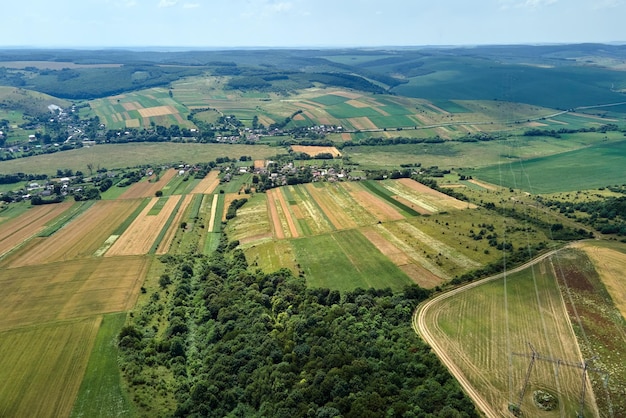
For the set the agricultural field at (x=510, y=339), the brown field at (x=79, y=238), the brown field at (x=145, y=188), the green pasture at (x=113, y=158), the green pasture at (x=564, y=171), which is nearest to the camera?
the agricultural field at (x=510, y=339)

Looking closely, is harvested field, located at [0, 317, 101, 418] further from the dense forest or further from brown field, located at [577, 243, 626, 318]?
brown field, located at [577, 243, 626, 318]

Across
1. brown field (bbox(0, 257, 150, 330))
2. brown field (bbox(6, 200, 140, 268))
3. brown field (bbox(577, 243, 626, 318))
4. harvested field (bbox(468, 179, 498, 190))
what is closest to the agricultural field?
brown field (bbox(577, 243, 626, 318))

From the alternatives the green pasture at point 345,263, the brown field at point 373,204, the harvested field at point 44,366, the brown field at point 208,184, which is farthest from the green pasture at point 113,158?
the harvested field at point 44,366

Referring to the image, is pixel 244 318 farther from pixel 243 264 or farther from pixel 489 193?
pixel 489 193

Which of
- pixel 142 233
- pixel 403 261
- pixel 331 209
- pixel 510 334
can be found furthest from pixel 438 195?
pixel 142 233

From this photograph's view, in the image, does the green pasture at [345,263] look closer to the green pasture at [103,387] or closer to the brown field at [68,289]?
the brown field at [68,289]

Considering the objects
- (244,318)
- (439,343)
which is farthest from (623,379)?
(244,318)

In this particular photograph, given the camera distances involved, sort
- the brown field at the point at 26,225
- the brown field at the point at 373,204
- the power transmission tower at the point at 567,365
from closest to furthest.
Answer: the power transmission tower at the point at 567,365
the brown field at the point at 26,225
the brown field at the point at 373,204
